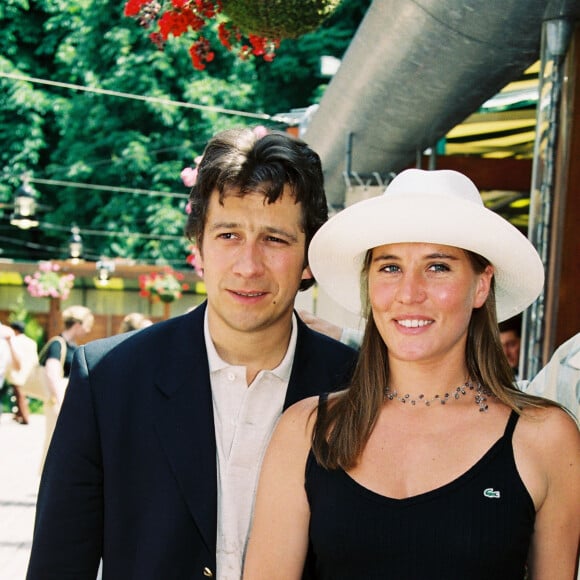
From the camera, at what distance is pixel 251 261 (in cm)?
270

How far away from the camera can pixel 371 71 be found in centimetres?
505

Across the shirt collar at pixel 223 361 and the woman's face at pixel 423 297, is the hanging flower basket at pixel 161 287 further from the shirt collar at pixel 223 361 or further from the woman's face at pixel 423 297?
the woman's face at pixel 423 297

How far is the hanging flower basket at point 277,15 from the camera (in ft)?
12.9

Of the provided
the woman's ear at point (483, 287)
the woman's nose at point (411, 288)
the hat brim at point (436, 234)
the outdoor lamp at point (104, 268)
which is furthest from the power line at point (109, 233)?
the woman's nose at point (411, 288)

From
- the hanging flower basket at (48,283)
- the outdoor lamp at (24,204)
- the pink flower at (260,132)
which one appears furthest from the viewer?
the hanging flower basket at (48,283)

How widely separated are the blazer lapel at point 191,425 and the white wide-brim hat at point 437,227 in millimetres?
461

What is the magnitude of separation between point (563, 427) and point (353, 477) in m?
0.51

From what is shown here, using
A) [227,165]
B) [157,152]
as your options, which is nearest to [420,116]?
[227,165]

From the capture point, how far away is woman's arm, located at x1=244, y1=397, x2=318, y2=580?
2414 mm

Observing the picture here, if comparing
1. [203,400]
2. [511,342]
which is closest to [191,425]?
[203,400]

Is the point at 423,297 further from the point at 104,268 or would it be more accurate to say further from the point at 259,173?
the point at 104,268

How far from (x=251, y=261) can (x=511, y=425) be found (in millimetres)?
801

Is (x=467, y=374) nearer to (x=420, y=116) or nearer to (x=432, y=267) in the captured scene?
(x=432, y=267)

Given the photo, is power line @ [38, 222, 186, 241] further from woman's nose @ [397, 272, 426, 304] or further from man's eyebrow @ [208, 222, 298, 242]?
woman's nose @ [397, 272, 426, 304]
